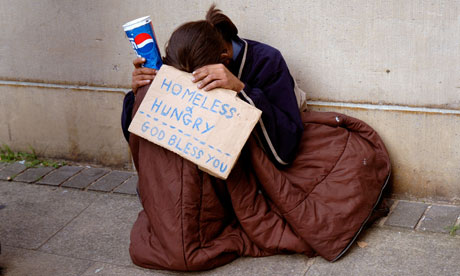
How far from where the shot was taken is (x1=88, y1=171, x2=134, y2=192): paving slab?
13.5ft

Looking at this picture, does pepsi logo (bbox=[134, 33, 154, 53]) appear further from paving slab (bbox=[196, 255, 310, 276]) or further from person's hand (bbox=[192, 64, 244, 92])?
paving slab (bbox=[196, 255, 310, 276])

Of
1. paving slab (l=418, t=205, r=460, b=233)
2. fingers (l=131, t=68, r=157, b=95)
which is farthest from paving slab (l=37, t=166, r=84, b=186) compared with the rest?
paving slab (l=418, t=205, r=460, b=233)

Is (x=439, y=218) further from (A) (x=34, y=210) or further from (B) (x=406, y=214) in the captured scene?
(A) (x=34, y=210)

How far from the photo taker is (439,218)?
134 inches

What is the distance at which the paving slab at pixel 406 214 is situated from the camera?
338cm

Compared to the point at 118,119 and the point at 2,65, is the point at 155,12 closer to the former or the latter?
the point at 118,119

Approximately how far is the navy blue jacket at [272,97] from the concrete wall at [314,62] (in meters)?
0.39

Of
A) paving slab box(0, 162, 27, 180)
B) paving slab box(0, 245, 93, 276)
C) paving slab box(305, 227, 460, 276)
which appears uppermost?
paving slab box(305, 227, 460, 276)

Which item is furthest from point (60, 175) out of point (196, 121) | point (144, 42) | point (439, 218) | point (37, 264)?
point (439, 218)

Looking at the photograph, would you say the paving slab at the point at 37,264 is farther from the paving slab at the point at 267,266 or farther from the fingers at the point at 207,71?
the fingers at the point at 207,71

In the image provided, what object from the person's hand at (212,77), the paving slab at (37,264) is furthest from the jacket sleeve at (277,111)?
the paving slab at (37,264)

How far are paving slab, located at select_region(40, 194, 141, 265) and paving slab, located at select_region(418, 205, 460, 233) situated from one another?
5.05ft

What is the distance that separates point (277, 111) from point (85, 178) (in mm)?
1645

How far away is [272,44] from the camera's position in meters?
3.76
